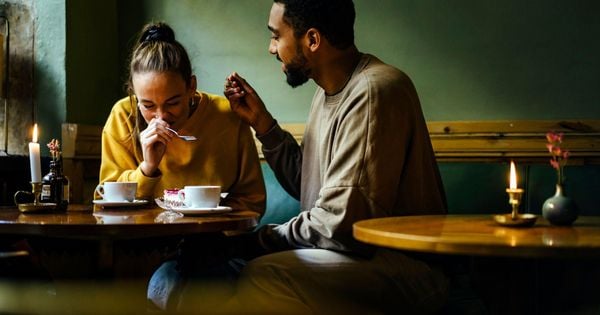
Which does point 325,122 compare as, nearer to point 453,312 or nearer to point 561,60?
point 453,312

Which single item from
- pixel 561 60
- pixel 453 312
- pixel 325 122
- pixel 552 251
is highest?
pixel 561 60

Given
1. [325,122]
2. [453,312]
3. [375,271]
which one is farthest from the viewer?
[325,122]

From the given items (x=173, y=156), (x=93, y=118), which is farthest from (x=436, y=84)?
(x=93, y=118)

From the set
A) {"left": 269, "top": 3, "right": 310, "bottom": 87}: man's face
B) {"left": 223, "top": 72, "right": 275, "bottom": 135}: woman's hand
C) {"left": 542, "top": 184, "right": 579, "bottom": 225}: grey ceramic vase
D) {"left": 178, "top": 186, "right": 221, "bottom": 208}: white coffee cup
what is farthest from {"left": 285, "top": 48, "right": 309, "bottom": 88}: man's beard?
{"left": 542, "top": 184, "right": 579, "bottom": 225}: grey ceramic vase

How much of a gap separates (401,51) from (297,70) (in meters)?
0.79

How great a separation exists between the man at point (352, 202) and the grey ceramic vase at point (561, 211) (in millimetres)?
442

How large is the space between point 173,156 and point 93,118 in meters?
1.08

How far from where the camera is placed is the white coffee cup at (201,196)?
2078 millimetres

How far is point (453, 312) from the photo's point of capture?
7.26 feet

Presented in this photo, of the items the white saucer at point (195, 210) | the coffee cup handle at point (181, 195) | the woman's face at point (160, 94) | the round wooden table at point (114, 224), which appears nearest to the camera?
the round wooden table at point (114, 224)

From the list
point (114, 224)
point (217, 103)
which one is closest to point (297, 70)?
point (217, 103)

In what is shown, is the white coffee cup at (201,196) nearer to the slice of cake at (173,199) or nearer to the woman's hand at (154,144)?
the slice of cake at (173,199)

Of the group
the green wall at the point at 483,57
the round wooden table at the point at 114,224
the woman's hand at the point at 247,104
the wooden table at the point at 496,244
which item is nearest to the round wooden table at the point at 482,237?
the wooden table at the point at 496,244

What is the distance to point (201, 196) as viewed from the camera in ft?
6.82
